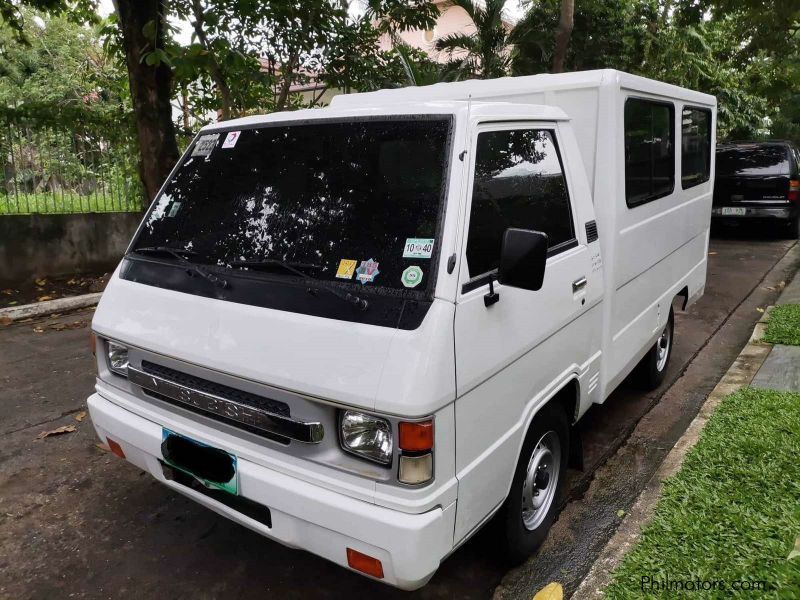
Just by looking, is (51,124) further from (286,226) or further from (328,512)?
(328,512)

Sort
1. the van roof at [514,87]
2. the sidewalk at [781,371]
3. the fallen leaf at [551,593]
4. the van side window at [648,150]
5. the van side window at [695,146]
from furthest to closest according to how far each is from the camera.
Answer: the van side window at [695,146] < the sidewalk at [781,371] < the van side window at [648,150] < the van roof at [514,87] < the fallen leaf at [551,593]

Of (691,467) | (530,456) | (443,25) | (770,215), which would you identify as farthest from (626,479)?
(443,25)

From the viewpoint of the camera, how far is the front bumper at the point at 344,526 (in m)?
2.02

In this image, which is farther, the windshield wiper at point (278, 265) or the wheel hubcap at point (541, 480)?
the wheel hubcap at point (541, 480)

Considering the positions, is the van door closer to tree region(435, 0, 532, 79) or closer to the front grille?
the front grille

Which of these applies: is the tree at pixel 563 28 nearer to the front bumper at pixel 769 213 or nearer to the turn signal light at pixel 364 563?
the front bumper at pixel 769 213

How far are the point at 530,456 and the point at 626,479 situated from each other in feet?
4.21

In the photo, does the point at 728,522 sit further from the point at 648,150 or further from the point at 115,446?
the point at 115,446

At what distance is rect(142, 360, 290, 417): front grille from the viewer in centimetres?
228

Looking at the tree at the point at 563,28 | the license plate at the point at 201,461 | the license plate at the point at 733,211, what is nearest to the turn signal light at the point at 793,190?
the license plate at the point at 733,211

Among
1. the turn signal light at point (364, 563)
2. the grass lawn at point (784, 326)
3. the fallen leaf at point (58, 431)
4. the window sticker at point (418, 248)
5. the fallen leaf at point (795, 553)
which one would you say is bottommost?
the fallen leaf at point (58, 431)

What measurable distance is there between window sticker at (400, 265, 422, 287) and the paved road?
1405 millimetres

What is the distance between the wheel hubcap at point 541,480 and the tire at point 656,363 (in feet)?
6.83

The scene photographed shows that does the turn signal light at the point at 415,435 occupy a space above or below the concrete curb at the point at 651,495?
above
